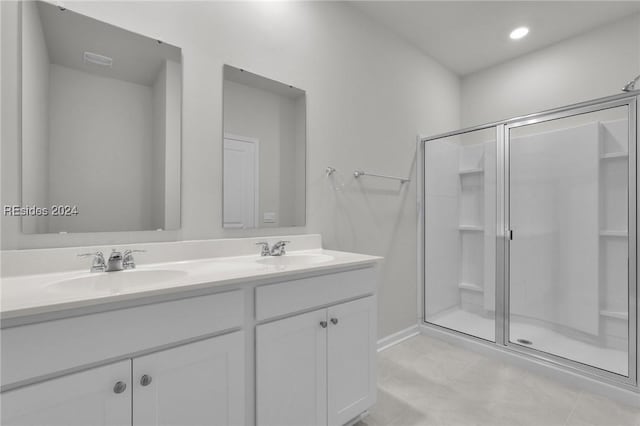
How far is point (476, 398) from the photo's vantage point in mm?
1694

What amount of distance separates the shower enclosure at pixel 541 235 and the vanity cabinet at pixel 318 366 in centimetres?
137

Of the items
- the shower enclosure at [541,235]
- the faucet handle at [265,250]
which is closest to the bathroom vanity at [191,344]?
the faucet handle at [265,250]

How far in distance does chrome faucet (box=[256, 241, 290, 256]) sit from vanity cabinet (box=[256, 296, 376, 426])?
18.1 inches

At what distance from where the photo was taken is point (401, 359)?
2.17 meters

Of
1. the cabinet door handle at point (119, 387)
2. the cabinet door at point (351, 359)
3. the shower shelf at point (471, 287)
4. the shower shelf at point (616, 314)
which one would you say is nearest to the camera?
the cabinet door handle at point (119, 387)

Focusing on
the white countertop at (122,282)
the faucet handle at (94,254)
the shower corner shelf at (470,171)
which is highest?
the shower corner shelf at (470,171)

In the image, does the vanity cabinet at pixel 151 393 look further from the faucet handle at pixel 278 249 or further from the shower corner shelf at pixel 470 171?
the shower corner shelf at pixel 470 171

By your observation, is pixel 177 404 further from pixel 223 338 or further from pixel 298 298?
pixel 298 298

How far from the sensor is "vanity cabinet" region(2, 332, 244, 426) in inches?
28.3

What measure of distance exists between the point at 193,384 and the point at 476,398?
1.58 metres

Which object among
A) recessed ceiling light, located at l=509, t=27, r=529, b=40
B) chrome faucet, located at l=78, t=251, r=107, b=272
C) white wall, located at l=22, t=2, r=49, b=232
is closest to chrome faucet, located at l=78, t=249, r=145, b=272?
chrome faucet, located at l=78, t=251, r=107, b=272

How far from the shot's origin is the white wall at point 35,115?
3.59ft

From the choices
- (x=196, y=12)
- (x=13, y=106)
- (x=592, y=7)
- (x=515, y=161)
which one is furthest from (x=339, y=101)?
(x=592, y=7)

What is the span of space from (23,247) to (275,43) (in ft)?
5.05
